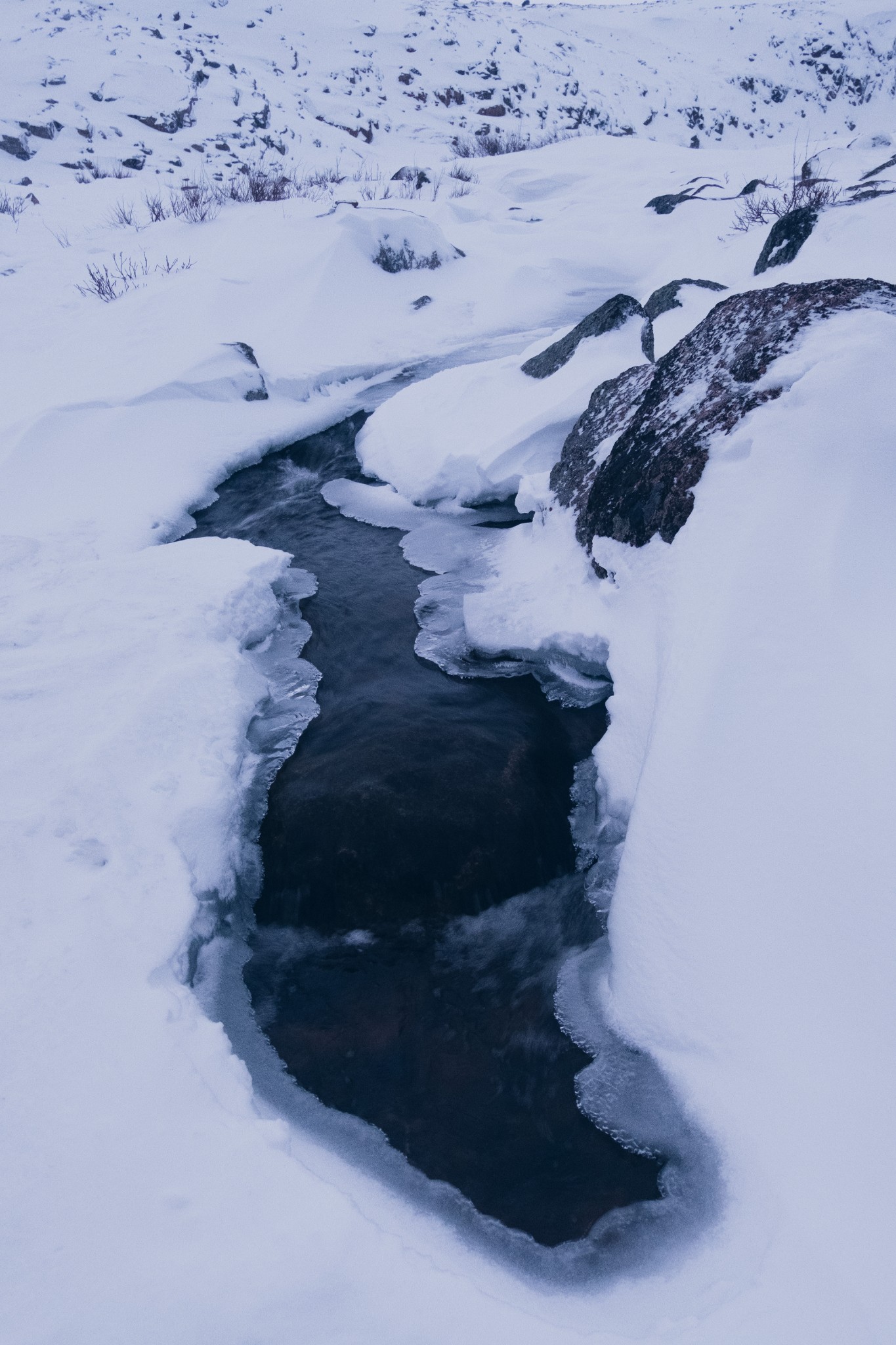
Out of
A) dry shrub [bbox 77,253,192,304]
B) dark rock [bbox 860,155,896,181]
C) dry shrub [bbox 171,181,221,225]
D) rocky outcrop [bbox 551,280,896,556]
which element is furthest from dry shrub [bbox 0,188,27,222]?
dark rock [bbox 860,155,896,181]

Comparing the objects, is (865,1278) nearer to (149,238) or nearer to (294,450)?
(294,450)

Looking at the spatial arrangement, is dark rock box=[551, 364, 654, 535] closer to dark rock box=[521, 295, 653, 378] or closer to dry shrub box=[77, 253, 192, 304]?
dark rock box=[521, 295, 653, 378]

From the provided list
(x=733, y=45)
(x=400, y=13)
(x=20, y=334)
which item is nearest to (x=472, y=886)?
(x=20, y=334)

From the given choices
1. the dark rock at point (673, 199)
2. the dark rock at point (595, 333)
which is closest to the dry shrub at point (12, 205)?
the dark rock at point (673, 199)

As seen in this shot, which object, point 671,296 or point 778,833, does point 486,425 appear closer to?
point 671,296

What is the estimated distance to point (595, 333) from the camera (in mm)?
4699

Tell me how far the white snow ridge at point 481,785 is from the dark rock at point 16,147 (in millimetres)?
6901

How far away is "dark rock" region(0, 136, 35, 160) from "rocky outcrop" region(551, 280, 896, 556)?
12244mm

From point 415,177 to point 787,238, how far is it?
7.75 metres

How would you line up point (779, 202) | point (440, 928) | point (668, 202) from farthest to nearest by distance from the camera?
point (668, 202)
point (779, 202)
point (440, 928)

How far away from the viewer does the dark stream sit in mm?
1848

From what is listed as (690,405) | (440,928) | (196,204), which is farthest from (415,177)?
(440,928)

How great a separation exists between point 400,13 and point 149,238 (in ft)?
66.0

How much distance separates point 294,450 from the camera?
5.72 metres
